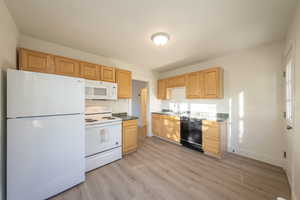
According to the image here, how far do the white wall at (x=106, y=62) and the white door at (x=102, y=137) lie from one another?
2.78 ft

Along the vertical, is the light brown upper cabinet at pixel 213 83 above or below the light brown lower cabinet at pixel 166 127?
above

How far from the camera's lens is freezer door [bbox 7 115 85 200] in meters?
1.37

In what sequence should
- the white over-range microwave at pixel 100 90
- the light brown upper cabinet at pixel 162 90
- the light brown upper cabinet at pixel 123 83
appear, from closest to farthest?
the white over-range microwave at pixel 100 90 < the light brown upper cabinet at pixel 123 83 < the light brown upper cabinet at pixel 162 90

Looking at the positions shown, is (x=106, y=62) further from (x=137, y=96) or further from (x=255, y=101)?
(x=255, y=101)

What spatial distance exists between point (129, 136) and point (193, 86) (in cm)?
232

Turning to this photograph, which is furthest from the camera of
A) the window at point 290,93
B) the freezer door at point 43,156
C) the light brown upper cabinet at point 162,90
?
the light brown upper cabinet at point 162,90

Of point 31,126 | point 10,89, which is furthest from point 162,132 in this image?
point 10,89

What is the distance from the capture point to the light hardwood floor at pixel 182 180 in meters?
1.64

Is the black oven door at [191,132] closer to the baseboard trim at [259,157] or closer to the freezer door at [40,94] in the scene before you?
the baseboard trim at [259,157]

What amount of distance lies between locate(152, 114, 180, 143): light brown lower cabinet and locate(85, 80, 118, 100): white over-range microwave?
1898 millimetres

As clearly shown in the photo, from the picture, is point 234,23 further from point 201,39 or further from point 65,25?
point 65,25

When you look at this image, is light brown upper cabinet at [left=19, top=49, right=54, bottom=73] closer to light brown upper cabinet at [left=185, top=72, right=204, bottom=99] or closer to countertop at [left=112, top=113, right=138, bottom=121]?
countertop at [left=112, top=113, right=138, bottom=121]

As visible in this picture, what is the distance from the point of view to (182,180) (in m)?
1.95

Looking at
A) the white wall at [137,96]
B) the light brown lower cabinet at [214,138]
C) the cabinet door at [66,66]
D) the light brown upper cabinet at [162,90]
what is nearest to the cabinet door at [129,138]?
the cabinet door at [66,66]
